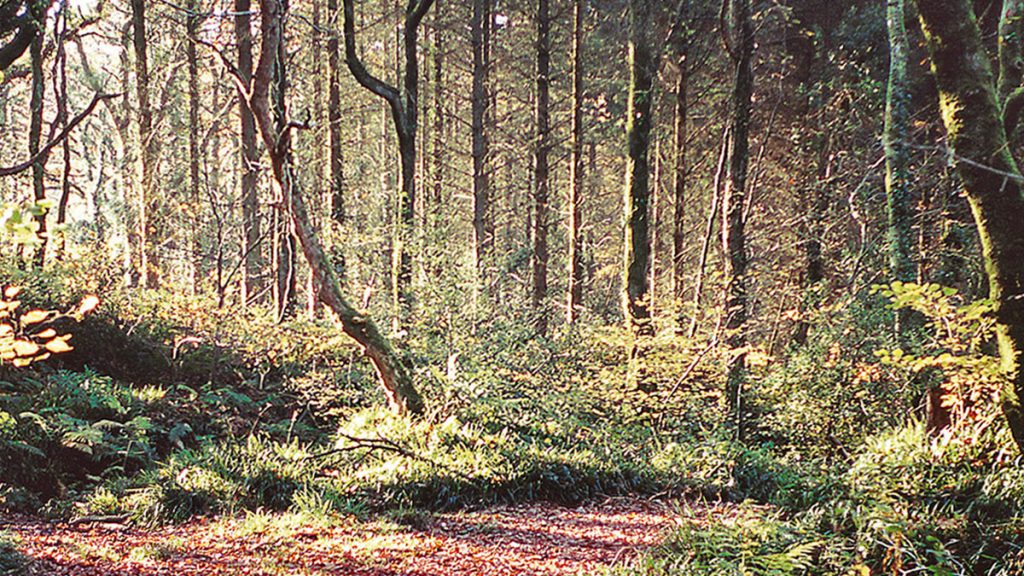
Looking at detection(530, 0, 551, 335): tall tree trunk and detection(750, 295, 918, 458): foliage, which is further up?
detection(530, 0, 551, 335): tall tree trunk

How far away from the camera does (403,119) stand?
469 inches

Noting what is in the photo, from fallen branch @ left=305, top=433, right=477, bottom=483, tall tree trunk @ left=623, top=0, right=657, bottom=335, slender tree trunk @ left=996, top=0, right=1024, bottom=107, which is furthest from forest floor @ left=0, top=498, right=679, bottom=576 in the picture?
slender tree trunk @ left=996, top=0, right=1024, bottom=107

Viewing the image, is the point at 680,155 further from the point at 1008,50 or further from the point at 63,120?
the point at 63,120

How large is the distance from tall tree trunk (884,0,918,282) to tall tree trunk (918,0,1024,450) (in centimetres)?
346

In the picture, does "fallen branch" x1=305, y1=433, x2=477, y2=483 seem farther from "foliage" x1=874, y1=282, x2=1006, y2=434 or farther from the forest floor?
"foliage" x1=874, y1=282, x2=1006, y2=434

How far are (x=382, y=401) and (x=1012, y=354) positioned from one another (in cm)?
763

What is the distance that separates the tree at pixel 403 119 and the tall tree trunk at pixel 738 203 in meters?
5.32

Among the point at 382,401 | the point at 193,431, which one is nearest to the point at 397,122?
the point at 382,401

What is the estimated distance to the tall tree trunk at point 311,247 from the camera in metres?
7.41

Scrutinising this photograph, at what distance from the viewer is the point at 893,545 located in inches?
164

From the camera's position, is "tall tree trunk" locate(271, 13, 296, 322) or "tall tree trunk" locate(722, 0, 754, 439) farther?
"tall tree trunk" locate(722, 0, 754, 439)

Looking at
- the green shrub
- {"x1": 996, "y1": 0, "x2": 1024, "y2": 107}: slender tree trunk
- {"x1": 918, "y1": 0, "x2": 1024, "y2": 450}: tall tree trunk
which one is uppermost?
{"x1": 996, "y1": 0, "x2": 1024, "y2": 107}: slender tree trunk

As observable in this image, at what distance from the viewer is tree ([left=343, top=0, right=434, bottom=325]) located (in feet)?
36.6

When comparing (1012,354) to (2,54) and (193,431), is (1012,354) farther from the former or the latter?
(193,431)
